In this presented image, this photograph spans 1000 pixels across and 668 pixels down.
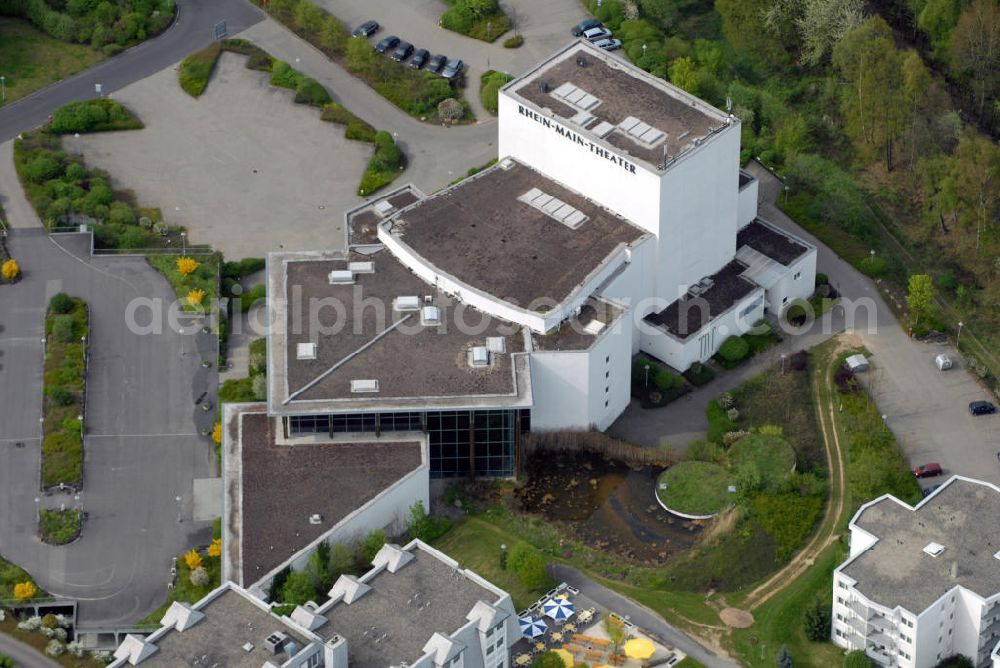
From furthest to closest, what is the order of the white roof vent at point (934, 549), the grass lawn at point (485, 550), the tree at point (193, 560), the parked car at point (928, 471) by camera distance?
1. the parked car at point (928, 471)
2. the tree at point (193, 560)
3. the grass lawn at point (485, 550)
4. the white roof vent at point (934, 549)

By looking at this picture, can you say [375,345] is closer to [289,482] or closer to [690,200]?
[289,482]

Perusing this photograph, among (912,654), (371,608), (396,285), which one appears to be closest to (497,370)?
(396,285)

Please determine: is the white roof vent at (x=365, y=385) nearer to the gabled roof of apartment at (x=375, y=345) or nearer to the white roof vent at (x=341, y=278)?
the gabled roof of apartment at (x=375, y=345)

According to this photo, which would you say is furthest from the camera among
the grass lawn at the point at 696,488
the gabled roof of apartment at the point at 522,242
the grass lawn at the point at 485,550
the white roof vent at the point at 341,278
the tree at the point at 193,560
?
the white roof vent at the point at 341,278

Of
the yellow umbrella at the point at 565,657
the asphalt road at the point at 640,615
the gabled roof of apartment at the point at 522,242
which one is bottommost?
the asphalt road at the point at 640,615

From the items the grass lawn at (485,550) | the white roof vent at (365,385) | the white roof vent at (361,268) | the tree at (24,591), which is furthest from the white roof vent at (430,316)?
the tree at (24,591)

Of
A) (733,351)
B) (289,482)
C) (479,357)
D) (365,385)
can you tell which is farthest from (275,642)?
(733,351)
